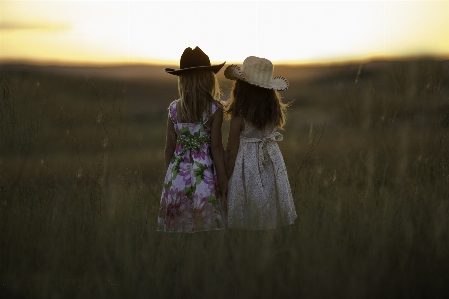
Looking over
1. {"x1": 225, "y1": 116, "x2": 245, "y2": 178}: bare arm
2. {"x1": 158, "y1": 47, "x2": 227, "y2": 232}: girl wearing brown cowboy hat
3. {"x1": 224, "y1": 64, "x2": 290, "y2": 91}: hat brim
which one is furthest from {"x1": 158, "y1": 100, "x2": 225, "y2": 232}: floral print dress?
{"x1": 224, "y1": 64, "x2": 290, "y2": 91}: hat brim

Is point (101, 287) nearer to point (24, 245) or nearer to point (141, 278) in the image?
point (141, 278)

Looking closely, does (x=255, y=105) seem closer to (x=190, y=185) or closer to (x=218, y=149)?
(x=218, y=149)

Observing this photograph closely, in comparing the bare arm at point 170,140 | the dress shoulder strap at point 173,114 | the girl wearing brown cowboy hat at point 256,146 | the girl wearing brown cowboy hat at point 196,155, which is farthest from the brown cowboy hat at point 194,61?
the bare arm at point 170,140

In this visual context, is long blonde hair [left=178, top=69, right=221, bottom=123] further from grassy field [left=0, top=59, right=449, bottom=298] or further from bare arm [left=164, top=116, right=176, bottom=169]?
grassy field [left=0, top=59, right=449, bottom=298]

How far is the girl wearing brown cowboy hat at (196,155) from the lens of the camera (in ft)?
13.7

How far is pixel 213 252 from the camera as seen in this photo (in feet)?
11.7

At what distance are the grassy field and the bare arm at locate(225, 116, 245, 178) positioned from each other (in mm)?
468

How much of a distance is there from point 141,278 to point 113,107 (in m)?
1.47

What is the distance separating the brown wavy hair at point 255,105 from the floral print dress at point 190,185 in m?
0.17

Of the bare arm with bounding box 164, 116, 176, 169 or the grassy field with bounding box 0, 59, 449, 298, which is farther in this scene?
the bare arm with bounding box 164, 116, 176, 169

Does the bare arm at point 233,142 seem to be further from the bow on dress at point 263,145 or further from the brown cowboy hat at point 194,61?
the brown cowboy hat at point 194,61

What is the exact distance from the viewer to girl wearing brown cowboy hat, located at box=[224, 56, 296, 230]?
421 centimetres

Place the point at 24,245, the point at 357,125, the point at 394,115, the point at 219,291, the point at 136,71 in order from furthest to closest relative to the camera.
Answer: the point at 136,71 → the point at 357,125 → the point at 394,115 → the point at 24,245 → the point at 219,291

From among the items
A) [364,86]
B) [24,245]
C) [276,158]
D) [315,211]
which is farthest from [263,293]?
[364,86]
